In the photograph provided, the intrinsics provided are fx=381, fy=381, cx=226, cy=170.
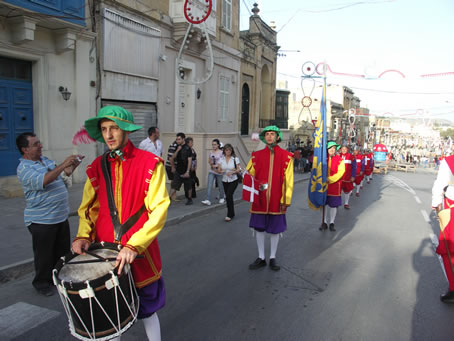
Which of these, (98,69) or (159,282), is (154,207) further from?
(98,69)

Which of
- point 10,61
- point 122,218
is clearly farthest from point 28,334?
point 10,61

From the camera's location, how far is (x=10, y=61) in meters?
9.64

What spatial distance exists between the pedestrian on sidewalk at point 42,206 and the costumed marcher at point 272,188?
261cm

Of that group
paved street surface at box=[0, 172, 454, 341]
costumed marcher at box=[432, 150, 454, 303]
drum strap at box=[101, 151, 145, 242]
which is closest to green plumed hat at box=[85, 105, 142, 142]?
drum strap at box=[101, 151, 145, 242]

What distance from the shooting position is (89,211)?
2875 mm

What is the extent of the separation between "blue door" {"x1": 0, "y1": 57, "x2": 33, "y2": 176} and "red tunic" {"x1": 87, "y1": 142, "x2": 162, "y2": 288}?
27.3ft

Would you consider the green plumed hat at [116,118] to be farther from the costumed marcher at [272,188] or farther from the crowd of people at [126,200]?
the costumed marcher at [272,188]

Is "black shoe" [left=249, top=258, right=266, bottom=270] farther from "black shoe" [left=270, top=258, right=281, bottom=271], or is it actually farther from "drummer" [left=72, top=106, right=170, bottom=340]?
"drummer" [left=72, top=106, right=170, bottom=340]

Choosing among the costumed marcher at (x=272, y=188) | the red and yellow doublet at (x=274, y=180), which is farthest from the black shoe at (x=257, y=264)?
the red and yellow doublet at (x=274, y=180)

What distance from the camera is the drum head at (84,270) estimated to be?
2.34m

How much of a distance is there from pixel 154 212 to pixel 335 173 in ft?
20.4

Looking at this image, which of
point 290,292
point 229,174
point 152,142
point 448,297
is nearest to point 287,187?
point 290,292

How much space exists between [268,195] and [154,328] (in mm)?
3031

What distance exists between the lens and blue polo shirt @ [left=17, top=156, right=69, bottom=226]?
419 centimetres
